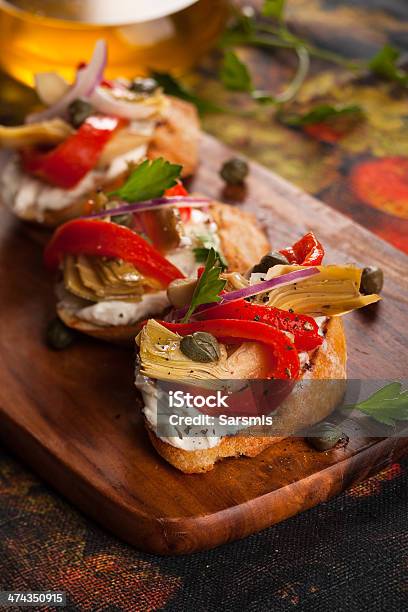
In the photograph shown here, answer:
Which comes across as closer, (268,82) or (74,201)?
(74,201)

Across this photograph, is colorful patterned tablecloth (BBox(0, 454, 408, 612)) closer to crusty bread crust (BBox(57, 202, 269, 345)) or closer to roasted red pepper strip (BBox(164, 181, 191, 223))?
crusty bread crust (BBox(57, 202, 269, 345))

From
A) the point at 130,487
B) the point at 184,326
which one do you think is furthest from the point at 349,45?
the point at 130,487

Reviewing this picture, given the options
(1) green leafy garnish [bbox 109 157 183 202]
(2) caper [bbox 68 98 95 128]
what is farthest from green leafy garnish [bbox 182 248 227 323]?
(2) caper [bbox 68 98 95 128]

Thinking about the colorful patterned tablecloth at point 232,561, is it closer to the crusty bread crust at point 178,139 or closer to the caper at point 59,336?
the caper at point 59,336

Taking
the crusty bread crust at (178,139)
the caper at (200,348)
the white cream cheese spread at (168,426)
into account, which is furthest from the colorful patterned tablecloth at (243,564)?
the crusty bread crust at (178,139)

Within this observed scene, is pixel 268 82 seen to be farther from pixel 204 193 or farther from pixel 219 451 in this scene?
pixel 219 451
